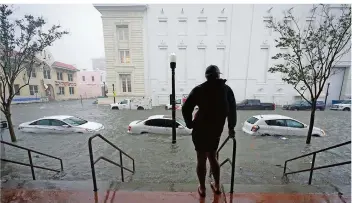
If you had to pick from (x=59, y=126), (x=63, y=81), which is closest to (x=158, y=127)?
(x=59, y=126)

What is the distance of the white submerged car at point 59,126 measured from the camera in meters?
9.09

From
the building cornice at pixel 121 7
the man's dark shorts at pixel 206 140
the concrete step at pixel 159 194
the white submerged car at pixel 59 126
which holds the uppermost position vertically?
the building cornice at pixel 121 7

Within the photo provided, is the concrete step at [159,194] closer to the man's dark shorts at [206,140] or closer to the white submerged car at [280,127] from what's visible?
the man's dark shorts at [206,140]

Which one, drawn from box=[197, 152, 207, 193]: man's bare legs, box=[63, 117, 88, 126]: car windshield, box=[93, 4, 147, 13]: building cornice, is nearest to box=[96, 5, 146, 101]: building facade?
box=[93, 4, 147, 13]: building cornice

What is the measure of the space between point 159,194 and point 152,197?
12cm

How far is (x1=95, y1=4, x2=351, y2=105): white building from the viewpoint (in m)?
21.3

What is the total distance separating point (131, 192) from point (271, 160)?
5.34 m

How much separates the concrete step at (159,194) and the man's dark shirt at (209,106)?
3.58ft

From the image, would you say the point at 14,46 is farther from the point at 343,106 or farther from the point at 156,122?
the point at 343,106

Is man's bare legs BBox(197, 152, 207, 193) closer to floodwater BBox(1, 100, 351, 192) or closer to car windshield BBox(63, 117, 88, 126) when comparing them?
floodwater BBox(1, 100, 351, 192)

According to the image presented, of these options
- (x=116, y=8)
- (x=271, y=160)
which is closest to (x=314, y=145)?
(x=271, y=160)

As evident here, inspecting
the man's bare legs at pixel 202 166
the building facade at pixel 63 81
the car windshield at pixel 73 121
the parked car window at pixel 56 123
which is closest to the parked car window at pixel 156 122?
the car windshield at pixel 73 121

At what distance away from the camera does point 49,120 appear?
941 cm

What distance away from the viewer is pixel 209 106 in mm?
2115
